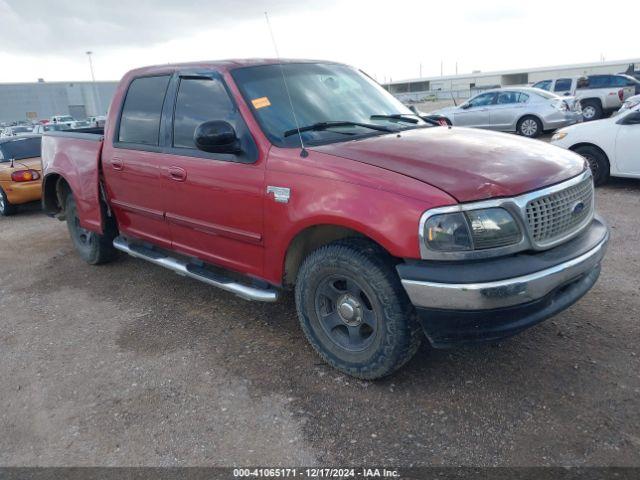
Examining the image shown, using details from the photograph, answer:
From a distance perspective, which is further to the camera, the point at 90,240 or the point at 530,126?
the point at 530,126

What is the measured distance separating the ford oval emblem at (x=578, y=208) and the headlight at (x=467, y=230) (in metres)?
0.64

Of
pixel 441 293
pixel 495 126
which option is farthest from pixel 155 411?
pixel 495 126

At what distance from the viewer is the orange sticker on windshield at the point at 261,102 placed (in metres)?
3.57

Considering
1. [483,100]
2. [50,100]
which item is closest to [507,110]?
[483,100]

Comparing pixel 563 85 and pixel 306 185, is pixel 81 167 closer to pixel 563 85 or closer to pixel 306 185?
pixel 306 185

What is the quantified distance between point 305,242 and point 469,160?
3.76 feet

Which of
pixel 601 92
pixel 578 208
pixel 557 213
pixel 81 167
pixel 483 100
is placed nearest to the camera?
pixel 557 213

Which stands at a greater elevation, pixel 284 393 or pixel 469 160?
pixel 469 160

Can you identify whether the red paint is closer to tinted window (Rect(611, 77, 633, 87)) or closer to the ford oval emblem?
the ford oval emblem

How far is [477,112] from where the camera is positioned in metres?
15.0

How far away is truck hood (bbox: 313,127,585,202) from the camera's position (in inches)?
107

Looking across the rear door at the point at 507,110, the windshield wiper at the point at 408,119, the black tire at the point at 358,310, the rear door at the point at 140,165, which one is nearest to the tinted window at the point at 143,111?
the rear door at the point at 140,165

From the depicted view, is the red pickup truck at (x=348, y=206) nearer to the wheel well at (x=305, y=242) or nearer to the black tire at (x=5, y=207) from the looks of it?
the wheel well at (x=305, y=242)

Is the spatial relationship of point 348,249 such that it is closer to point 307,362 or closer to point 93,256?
point 307,362
